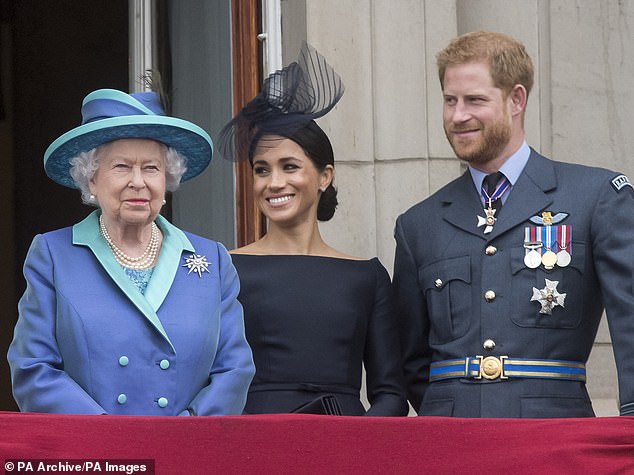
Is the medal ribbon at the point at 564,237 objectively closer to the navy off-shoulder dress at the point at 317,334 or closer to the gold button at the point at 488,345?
the gold button at the point at 488,345

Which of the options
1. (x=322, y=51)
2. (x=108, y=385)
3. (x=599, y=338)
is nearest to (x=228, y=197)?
(x=322, y=51)

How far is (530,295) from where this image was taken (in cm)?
411

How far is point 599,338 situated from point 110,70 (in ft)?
11.8

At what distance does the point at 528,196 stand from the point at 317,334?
74cm

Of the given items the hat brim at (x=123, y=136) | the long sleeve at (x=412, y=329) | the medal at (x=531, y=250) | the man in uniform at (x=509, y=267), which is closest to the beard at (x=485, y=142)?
the man in uniform at (x=509, y=267)

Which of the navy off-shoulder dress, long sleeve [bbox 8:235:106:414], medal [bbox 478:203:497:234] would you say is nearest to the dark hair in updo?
the navy off-shoulder dress

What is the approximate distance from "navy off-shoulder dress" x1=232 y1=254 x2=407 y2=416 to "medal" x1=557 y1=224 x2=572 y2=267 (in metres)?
0.60

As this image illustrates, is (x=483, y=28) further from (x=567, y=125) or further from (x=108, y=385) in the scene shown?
(x=108, y=385)

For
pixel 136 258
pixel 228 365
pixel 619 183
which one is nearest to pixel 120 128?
pixel 136 258

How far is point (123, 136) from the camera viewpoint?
3689 mm

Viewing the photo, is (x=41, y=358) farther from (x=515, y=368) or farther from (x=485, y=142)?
(x=485, y=142)

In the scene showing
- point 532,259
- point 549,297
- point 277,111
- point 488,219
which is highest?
point 277,111

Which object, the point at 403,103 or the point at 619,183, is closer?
the point at 619,183

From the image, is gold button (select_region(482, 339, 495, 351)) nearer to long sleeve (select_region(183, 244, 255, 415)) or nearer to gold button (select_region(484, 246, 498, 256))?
gold button (select_region(484, 246, 498, 256))
